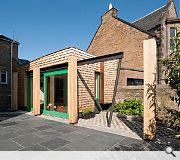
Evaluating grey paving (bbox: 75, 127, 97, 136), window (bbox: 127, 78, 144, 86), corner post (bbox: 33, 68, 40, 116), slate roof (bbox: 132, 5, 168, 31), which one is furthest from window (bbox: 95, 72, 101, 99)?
slate roof (bbox: 132, 5, 168, 31)

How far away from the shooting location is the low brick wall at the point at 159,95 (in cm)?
856

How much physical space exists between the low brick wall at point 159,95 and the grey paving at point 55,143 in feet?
12.8

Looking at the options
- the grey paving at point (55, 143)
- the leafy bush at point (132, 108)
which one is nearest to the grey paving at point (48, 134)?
the grey paving at point (55, 143)

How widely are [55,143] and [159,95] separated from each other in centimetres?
587

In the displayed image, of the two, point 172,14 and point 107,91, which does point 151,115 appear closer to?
point 107,91

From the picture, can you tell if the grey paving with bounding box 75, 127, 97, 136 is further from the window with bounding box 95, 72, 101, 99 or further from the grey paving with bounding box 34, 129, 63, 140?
the window with bounding box 95, 72, 101, 99

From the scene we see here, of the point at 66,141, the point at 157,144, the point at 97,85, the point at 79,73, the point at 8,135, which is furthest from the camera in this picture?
the point at 97,85

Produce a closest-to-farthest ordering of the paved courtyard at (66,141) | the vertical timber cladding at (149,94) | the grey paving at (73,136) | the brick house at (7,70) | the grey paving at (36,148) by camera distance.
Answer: the grey paving at (36,148) < the paved courtyard at (66,141) < the vertical timber cladding at (149,94) < the grey paving at (73,136) < the brick house at (7,70)

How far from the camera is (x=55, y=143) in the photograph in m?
5.84

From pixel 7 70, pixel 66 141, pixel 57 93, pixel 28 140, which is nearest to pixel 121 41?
pixel 57 93

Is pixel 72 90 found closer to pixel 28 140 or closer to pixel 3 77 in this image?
pixel 28 140

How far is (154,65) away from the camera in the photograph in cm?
609

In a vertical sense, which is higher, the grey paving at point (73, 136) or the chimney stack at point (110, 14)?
the chimney stack at point (110, 14)

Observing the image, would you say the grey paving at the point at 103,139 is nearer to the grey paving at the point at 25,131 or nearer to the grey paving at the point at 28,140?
the grey paving at the point at 28,140
